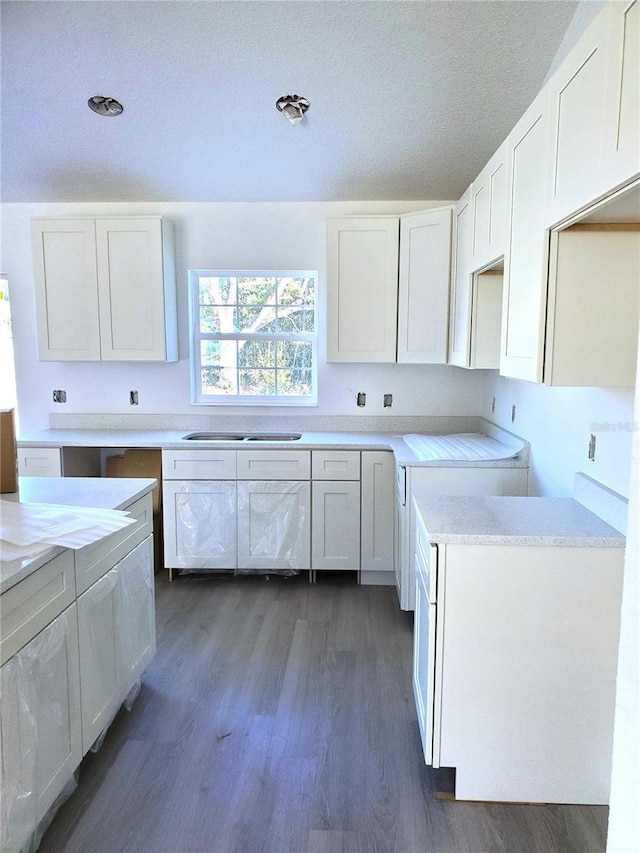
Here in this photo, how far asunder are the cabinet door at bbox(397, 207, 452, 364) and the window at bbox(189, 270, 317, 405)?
739 millimetres

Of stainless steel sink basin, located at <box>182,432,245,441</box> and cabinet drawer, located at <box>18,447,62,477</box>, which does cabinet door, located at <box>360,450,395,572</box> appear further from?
cabinet drawer, located at <box>18,447,62,477</box>

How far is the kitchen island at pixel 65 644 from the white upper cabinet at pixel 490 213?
1.73 m

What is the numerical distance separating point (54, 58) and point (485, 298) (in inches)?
91.7

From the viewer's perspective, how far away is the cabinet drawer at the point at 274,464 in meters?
3.27

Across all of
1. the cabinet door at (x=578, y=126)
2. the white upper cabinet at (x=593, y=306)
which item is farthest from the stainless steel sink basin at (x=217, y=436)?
the cabinet door at (x=578, y=126)

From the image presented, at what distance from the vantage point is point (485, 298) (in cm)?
267

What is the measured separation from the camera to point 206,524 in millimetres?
3346

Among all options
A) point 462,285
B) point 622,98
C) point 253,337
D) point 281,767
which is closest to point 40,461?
point 253,337

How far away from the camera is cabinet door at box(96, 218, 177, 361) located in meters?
3.43

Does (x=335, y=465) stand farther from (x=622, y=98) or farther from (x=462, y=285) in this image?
(x=622, y=98)

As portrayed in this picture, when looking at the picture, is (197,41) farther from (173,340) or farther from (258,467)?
(258,467)

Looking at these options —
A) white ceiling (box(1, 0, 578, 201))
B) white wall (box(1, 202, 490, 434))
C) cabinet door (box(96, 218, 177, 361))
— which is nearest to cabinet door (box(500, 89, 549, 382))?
white ceiling (box(1, 0, 578, 201))

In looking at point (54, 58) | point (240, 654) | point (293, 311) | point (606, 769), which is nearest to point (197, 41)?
point (54, 58)

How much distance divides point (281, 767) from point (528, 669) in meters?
0.92
